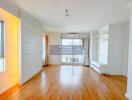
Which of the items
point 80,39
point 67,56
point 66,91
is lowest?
point 66,91

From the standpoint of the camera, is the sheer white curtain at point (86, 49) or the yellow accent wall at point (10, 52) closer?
the yellow accent wall at point (10, 52)

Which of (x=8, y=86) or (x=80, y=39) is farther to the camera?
(x=80, y=39)

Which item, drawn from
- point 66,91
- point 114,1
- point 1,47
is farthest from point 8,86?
point 114,1

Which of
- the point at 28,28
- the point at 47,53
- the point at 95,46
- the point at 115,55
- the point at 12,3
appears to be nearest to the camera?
the point at 12,3

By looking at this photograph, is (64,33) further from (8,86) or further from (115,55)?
(8,86)

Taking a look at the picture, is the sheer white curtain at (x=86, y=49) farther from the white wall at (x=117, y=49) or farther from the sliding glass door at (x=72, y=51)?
the white wall at (x=117, y=49)

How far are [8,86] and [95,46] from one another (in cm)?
622

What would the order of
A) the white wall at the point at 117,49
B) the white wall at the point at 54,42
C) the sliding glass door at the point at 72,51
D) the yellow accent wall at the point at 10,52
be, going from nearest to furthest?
the yellow accent wall at the point at 10,52 < the white wall at the point at 117,49 < the white wall at the point at 54,42 < the sliding glass door at the point at 72,51

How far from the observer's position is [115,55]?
6188mm

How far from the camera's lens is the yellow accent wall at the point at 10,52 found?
372 centimetres

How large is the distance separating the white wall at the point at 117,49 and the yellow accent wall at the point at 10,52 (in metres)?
4.21

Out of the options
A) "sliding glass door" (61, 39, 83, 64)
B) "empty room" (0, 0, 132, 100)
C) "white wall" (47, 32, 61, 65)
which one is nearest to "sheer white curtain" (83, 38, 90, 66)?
"sliding glass door" (61, 39, 83, 64)

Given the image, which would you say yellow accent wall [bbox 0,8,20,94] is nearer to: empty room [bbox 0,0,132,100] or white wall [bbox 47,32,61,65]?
empty room [bbox 0,0,132,100]

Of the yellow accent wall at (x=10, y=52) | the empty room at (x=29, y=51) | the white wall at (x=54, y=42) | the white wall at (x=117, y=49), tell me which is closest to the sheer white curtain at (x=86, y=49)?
the white wall at (x=54, y=42)
